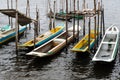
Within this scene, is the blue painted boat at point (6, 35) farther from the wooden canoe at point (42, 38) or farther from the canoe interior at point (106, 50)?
the canoe interior at point (106, 50)

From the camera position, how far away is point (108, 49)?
2792 centimetres

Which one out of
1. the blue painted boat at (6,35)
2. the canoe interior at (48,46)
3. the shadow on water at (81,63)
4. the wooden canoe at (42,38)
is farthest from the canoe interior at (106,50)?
the blue painted boat at (6,35)

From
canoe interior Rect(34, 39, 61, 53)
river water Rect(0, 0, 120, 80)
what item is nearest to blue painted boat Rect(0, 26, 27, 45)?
river water Rect(0, 0, 120, 80)

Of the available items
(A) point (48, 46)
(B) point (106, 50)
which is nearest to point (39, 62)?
(A) point (48, 46)

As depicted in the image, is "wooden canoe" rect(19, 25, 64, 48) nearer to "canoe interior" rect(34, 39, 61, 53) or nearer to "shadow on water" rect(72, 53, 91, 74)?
"canoe interior" rect(34, 39, 61, 53)

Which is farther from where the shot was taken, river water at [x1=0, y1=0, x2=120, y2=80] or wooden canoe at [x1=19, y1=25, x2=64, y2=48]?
wooden canoe at [x1=19, y1=25, x2=64, y2=48]

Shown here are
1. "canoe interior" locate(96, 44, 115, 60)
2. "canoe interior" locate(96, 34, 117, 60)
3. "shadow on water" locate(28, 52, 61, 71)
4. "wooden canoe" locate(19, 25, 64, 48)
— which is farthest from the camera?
"wooden canoe" locate(19, 25, 64, 48)

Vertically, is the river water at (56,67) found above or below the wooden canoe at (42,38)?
below

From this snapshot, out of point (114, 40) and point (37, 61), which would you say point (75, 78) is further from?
point (114, 40)

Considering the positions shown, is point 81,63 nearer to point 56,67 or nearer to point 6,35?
point 56,67

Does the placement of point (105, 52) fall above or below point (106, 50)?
below

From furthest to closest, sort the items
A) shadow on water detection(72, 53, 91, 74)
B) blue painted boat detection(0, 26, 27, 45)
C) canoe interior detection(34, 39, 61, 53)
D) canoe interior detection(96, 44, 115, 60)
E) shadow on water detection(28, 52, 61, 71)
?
blue painted boat detection(0, 26, 27, 45)
canoe interior detection(34, 39, 61, 53)
canoe interior detection(96, 44, 115, 60)
shadow on water detection(28, 52, 61, 71)
shadow on water detection(72, 53, 91, 74)

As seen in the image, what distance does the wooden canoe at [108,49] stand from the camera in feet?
81.7

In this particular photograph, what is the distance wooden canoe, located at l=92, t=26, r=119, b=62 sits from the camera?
981 inches
